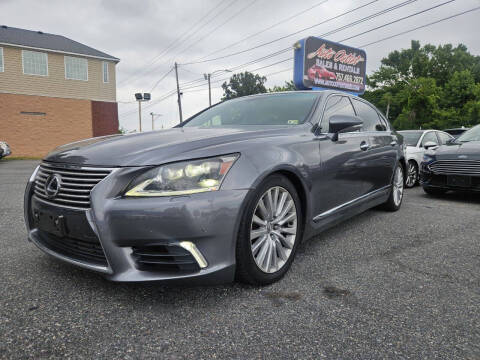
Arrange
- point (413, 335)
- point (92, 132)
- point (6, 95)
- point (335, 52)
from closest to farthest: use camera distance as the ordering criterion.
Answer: point (413, 335)
point (335, 52)
point (6, 95)
point (92, 132)

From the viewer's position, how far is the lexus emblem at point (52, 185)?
2.13m

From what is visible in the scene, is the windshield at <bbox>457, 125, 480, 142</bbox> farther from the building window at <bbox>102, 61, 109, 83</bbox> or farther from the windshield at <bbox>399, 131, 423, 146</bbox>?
the building window at <bbox>102, 61, 109, 83</bbox>

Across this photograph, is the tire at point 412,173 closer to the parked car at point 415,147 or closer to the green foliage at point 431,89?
the parked car at point 415,147

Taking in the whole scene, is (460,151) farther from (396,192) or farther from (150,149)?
(150,149)

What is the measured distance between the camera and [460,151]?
18.0ft

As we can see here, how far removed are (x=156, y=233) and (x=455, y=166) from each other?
522 cm

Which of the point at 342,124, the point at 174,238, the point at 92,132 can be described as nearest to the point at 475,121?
the point at 92,132

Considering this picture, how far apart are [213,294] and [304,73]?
45.7 ft

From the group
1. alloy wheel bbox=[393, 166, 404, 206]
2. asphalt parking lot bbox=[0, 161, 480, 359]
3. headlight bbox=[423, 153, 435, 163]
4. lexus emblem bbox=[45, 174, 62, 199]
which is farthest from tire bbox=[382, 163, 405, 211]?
lexus emblem bbox=[45, 174, 62, 199]

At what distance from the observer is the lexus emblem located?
2.13m

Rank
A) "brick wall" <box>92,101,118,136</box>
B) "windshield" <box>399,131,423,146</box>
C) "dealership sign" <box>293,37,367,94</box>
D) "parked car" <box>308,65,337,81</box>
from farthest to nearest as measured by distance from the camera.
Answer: "brick wall" <box>92,101,118,136</box>, "parked car" <box>308,65,337,81</box>, "dealership sign" <box>293,37,367,94</box>, "windshield" <box>399,131,423,146</box>

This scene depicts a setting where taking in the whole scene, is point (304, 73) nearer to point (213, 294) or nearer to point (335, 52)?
point (335, 52)

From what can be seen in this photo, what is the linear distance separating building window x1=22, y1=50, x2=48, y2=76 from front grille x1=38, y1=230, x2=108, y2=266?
73.9 ft

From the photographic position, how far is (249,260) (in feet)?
7.08
